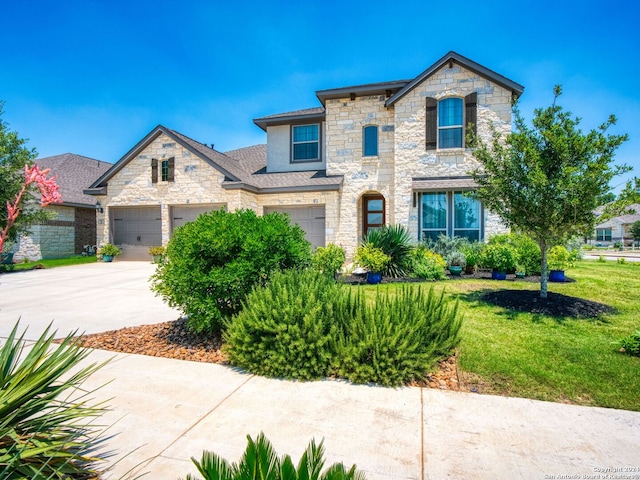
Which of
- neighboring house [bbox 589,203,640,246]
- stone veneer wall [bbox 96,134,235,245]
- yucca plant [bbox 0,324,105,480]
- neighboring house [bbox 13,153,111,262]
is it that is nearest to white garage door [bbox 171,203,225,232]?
stone veneer wall [bbox 96,134,235,245]

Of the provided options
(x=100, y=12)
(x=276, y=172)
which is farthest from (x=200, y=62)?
(x=276, y=172)

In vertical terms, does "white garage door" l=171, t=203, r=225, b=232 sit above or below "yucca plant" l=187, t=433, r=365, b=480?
above

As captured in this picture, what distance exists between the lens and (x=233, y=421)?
3020 mm

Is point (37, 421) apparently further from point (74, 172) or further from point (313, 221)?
point (74, 172)

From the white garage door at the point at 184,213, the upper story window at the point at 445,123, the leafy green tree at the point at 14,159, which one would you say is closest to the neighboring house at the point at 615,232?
the upper story window at the point at 445,123

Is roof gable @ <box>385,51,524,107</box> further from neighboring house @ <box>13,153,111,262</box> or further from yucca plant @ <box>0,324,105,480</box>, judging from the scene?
neighboring house @ <box>13,153,111,262</box>

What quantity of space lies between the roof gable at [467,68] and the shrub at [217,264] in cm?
1144

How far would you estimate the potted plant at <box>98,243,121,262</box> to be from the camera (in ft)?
56.0

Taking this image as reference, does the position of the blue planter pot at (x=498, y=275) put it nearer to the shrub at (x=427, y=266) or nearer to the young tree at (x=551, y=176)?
the shrub at (x=427, y=266)

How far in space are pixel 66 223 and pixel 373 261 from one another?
19.2 metres

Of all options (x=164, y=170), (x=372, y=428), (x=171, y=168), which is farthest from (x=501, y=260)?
(x=164, y=170)

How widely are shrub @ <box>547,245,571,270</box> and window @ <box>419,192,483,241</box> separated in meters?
4.24

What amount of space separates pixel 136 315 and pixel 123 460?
488cm

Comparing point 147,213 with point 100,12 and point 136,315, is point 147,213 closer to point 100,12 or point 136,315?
point 100,12
